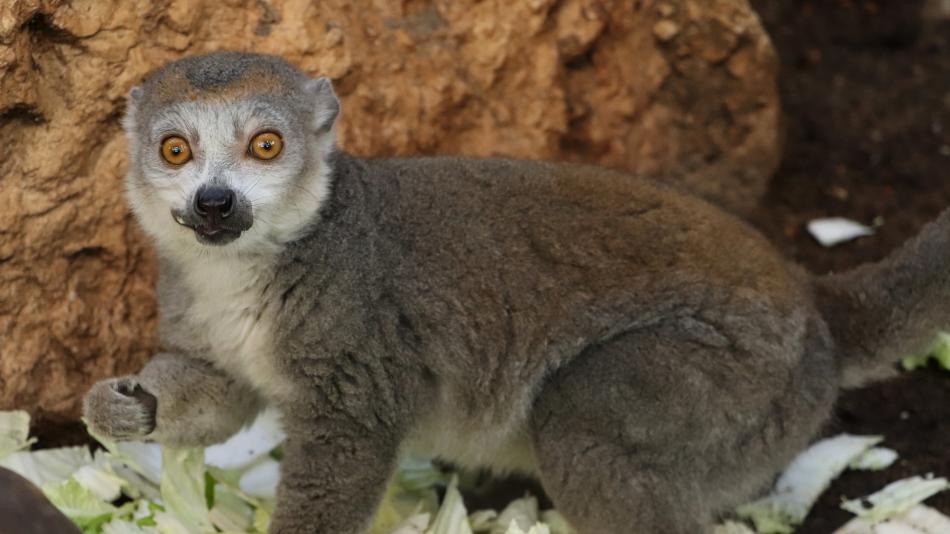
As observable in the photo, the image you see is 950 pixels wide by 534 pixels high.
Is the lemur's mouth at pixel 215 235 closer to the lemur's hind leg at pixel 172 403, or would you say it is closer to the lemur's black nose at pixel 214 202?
the lemur's black nose at pixel 214 202

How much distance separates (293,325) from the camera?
6145 mm

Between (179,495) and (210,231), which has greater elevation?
(210,231)

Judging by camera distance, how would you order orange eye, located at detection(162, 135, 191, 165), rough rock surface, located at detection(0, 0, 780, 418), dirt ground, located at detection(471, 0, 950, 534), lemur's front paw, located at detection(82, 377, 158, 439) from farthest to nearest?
dirt ground, located at detection(471, 0, 950, 534), rough rock surface, located at detection(0, 0, 780, 418), lemur's front paw, located at detection(82, 377, 158, 439), orange eye, located at detection(162, 135, 191, 165)

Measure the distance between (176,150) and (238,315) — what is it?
2.99 feet

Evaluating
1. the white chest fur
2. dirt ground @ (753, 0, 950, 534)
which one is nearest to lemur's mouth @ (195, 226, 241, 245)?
the white chest fur

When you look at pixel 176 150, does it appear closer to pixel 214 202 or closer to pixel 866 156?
pixel 214 202

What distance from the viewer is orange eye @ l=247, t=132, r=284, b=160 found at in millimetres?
5930

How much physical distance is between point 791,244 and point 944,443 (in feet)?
6.97

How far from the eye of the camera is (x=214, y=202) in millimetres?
5590

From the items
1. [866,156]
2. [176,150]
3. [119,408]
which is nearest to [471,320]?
[176,150]

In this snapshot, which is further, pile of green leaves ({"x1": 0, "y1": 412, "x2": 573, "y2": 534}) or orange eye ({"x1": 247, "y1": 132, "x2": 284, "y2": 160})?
pile of green leaves ({"x1": 0, "y1": 412, "x2": 573, "y2": 534})

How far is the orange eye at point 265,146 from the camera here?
5930 millimetres

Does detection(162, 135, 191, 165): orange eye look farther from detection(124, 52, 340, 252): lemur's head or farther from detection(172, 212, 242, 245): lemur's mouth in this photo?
detection(172, 212, 242, 245): lemur's mouth

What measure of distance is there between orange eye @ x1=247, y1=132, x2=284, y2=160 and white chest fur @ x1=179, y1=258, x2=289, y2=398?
1.90ft
